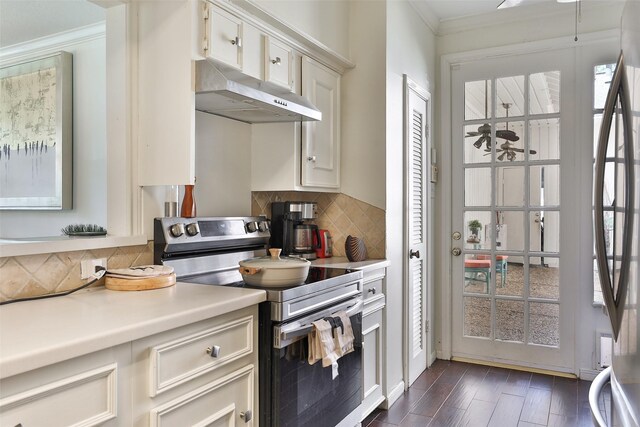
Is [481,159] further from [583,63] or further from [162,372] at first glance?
[162,372]

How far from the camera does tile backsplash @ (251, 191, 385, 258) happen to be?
2.82 metres

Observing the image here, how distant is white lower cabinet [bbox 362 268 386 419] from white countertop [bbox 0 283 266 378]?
1016mm

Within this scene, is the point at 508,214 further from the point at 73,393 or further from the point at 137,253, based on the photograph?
the point at 73,393

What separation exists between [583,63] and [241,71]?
254 cm

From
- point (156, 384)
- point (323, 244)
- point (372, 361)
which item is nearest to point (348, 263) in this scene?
point (323, 244)

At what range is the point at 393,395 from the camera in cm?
286

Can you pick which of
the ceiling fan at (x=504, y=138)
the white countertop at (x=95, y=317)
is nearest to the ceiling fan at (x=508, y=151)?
the ceiling fan at (x=504, y=138)

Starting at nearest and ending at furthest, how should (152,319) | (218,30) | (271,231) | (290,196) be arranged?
(152,319)
(218,30)
(271,231)
(290,196)

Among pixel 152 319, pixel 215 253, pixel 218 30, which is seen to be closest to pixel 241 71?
pixel 218 30

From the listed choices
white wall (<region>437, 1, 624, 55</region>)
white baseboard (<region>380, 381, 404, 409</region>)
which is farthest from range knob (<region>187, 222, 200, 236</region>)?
white wall (<region>437, 1, 624, 55</region>)

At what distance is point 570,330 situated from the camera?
3.29 m

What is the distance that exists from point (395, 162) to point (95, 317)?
210 cm

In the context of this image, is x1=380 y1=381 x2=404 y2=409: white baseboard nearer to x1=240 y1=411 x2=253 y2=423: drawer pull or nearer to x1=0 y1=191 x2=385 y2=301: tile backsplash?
x1=0 y1=191 x2=385 y2=301: tile backsplash

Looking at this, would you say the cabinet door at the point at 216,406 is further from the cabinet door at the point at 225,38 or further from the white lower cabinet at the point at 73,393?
the cabinet door at the point at 225,38
